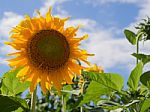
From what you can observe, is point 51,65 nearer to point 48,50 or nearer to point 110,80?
point 48,50

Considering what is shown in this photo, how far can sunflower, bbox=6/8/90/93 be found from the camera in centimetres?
177

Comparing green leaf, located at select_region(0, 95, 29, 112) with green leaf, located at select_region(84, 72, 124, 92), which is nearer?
green leaf, located at select_region(0, 95, 29, 112)

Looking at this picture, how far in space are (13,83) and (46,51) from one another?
0.21 meters

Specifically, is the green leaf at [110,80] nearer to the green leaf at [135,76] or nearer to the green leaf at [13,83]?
the green leaf at [135,76]

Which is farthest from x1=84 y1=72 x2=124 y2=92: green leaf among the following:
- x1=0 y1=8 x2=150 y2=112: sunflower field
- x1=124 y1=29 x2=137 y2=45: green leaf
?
x1=124 y1=29 x2=137 y2=45: green leaf

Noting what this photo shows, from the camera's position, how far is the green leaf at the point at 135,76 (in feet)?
6.38

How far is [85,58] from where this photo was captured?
Answer: 72.5 inches

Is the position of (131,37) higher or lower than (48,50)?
higher

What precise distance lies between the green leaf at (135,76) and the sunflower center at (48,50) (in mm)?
311

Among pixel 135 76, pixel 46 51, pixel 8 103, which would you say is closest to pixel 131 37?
pixel 135 76

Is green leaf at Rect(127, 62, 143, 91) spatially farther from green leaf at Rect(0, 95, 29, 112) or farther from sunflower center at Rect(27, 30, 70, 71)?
green leaf at Rect(0, 95, 29, 112)

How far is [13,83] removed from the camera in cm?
185

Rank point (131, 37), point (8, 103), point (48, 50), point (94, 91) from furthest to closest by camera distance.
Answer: point (131, 37)
point (94, 91)
point (48, 50)
point (8, 103)

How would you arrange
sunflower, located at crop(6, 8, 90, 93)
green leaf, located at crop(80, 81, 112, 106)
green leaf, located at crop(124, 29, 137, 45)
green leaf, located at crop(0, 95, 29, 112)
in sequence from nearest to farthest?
1. green leaf, located at crop(0, 95, 29, 112)
2. sunflower, located at crop(6, 8, 90, 93)
3. green leaf, located at crop(80, 81, 112, 106)
4. green leaf, located at crop(124, 29, 137, 45)
